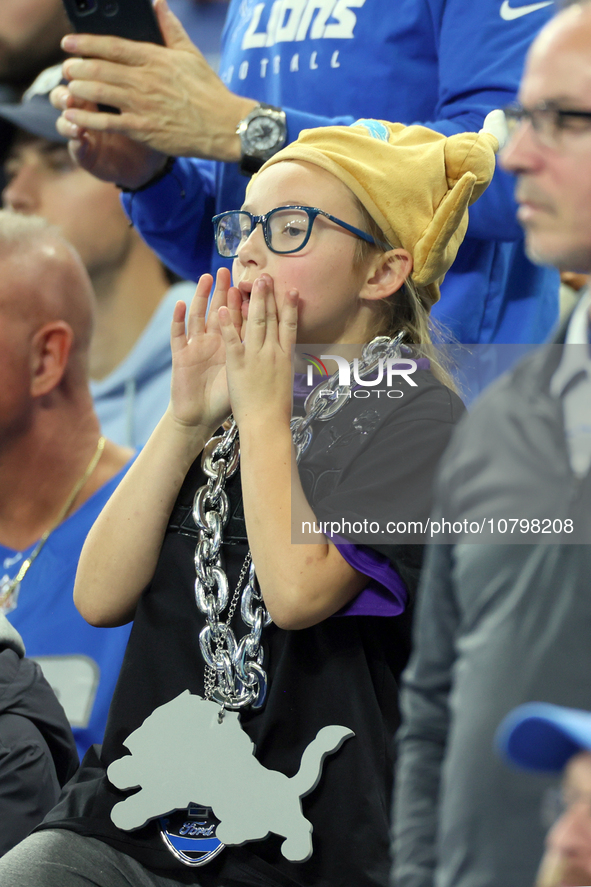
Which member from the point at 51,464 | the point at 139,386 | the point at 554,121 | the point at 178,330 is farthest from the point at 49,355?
the point at 554,121

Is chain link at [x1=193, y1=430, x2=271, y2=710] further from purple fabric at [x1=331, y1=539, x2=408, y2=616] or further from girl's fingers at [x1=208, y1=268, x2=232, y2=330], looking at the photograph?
girl's fingers at [x1=208, y1=268, x2=232, y2=330]

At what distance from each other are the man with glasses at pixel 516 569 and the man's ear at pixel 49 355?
1.37 m

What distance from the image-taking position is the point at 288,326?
3.60 ft

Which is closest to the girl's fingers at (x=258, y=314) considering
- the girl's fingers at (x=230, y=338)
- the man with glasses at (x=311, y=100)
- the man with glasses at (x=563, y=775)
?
the girl's fingers at (x=230, y=338)

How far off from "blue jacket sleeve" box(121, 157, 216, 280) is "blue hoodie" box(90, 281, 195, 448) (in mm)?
1373

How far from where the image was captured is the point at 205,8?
11.2ft

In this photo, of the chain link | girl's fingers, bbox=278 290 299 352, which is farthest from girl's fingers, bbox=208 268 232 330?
the chain link

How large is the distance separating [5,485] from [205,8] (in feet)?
6.90

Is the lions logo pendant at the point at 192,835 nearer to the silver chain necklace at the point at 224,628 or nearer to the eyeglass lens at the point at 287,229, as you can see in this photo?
the silver chain necklace at the point at 224,628

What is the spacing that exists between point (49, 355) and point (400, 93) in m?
0.83

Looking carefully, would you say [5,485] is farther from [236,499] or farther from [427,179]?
[427,179]

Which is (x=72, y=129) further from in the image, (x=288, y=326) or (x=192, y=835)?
(x=192, y=835)

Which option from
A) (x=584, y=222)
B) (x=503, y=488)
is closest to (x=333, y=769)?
(x=503, y=488)

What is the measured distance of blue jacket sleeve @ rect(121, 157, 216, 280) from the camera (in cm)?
160
